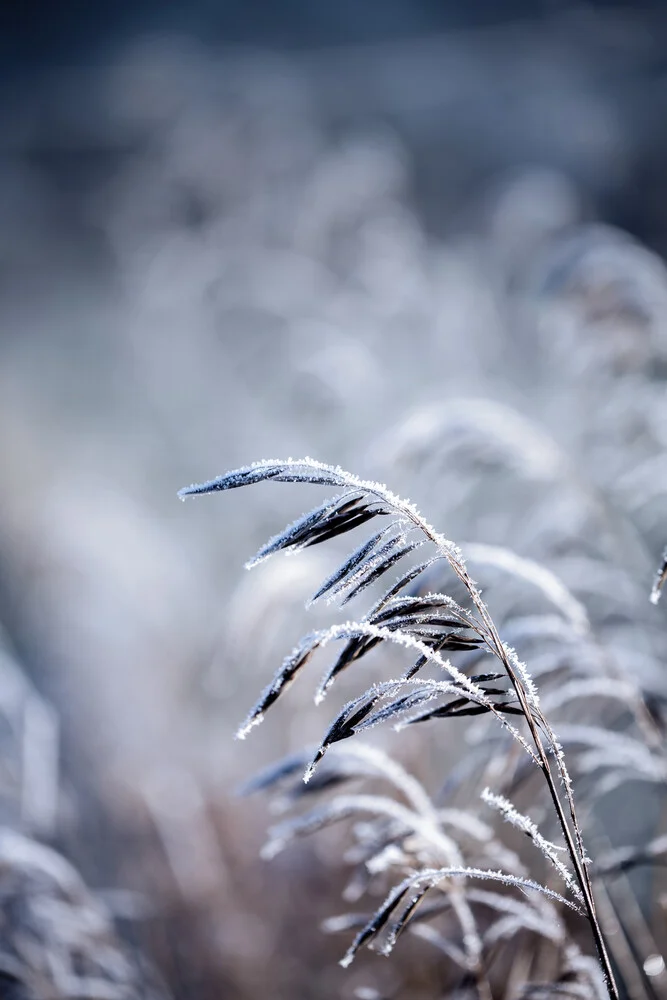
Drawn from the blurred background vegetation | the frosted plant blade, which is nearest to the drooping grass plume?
the frosted plant blade

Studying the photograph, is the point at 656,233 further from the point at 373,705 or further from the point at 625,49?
the point at 373,705

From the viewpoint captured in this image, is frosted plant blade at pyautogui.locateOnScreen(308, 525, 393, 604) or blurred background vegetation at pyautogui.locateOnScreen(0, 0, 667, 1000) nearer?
frosted plant blade at pyautogui.locateOnScreen(308, 525, 393, 604)

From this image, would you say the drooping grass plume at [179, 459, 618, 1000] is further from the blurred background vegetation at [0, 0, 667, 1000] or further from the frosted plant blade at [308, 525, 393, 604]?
the blurred background vegetation at [0, 0, 667, 1000]

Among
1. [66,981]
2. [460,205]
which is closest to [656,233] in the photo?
[460,205]

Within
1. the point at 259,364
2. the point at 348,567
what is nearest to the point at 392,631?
the point at 348,567

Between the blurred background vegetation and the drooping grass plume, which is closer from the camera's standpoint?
the drooping grass plume

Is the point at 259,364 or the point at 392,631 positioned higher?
the point at 259,364

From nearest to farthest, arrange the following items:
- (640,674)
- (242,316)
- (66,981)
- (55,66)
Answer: (640,674), (66,981), (242,316), (55,66)

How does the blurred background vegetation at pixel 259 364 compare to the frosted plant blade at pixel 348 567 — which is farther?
the blurred background vegetation at pixel 259 364

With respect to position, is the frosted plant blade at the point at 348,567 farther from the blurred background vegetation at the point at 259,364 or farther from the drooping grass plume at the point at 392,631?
the blurred background vegetation at the point at 259,364

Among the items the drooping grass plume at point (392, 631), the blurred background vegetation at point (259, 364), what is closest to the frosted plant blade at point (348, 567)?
the drooping grass plume at point (392, 631)

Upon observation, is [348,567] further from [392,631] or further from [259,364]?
[259,364]
